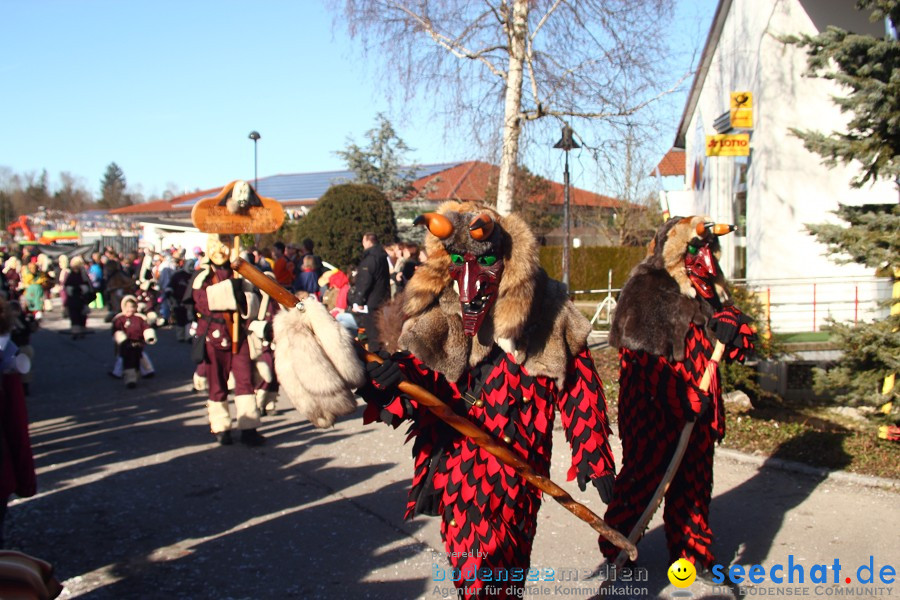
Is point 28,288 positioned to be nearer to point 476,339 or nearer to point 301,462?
point 301,462

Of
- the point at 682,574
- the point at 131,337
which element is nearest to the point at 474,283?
the point at 682,574

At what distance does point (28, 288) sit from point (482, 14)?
12.3 meters

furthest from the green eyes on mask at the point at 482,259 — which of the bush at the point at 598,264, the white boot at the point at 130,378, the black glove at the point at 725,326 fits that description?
the bush at the point at 598,264

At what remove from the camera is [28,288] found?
17.6 meters

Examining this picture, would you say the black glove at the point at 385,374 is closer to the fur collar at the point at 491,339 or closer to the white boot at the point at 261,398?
the fur collar at the point at 491,339

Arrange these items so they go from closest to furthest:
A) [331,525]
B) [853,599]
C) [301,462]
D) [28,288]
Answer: [853,599] < [331,525] < [301,462] < [28,288]

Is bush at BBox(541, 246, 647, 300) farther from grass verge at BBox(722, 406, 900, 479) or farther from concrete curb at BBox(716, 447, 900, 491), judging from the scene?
concrete curb at BBox(716, 447, 900, 491)

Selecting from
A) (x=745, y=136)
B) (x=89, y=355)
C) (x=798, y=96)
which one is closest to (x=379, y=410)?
(x=745, y=136)

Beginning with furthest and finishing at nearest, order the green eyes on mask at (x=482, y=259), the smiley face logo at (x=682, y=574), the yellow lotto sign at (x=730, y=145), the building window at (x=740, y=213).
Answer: the building window at (x=740, y=213), the yellow lotto sign at (x=730, y=145), the smiley face logo at (x=682, y=574), the green eyes on mask at (x=482, y=259)

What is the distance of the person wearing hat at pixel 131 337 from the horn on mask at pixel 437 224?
8817 millimetres

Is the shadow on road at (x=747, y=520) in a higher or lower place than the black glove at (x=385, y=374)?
lower

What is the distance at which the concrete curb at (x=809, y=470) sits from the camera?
243 inches

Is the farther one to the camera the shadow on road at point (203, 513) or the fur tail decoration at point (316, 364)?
the shadow on road at point (203, 513)

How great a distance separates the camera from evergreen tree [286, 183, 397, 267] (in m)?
18.4
